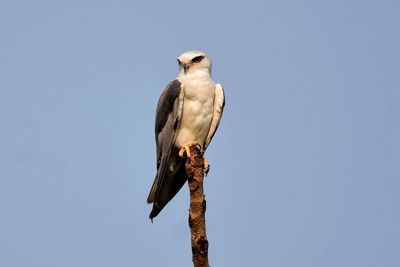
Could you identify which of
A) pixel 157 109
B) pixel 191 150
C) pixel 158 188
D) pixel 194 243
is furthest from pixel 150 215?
pixel 194 243

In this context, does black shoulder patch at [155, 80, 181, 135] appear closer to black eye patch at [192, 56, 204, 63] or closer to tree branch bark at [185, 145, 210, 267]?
black eye patch at [192, 56, 204, 63]

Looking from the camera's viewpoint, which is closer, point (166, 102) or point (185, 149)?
point (185, 149)

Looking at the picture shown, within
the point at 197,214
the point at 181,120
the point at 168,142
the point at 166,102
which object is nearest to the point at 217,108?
the point at 181,120

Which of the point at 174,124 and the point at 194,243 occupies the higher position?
the point at 174,124

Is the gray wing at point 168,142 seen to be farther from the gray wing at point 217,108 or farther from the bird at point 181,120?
the gray wing at point 217,108

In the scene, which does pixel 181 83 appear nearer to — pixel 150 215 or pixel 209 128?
pixel 209 128

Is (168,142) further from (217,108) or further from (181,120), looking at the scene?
(217,108)
